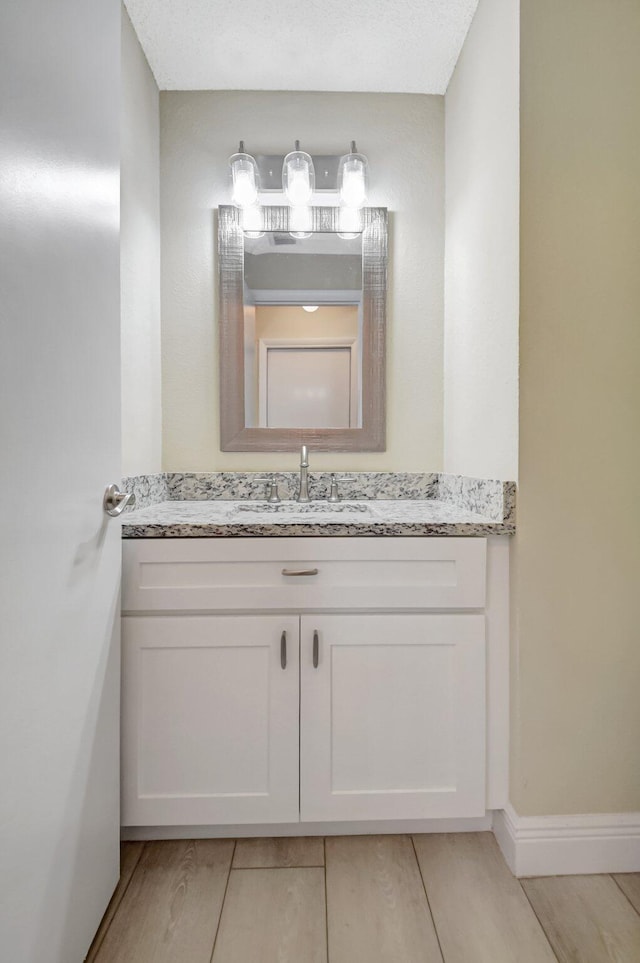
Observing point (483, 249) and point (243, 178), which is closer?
point (483, 249)

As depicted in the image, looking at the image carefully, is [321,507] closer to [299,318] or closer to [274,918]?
[299,318]

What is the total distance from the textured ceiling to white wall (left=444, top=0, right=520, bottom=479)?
0.36ft

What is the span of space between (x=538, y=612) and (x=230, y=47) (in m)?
1.94

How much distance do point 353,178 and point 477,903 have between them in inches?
84.1

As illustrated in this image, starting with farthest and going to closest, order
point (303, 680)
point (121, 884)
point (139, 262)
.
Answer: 1. point (139, 262)
2. point (303, 680)
3. point (121, 884)

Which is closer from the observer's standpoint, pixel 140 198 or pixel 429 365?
pixel 140 198

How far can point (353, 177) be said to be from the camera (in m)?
1.91

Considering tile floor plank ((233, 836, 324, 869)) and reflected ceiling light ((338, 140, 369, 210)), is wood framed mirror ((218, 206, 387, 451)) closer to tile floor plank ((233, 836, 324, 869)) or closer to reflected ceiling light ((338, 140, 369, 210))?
Answer: reflected ceiling light ((338, 140, 369, 210))

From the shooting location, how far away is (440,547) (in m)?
1.40

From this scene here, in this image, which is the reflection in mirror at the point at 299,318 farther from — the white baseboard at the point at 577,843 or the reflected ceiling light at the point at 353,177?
the white baseboard at the point at 577,843

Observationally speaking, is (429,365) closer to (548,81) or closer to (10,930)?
(548,81)

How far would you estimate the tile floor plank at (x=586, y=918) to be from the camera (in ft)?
3.66

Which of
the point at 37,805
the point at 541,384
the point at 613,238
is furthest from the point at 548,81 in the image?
the point at 37,805

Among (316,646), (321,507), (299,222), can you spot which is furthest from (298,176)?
(316,646)
